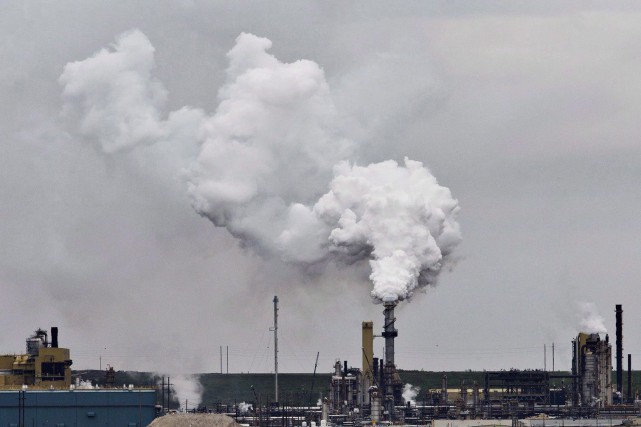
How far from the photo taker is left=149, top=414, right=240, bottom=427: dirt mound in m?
131

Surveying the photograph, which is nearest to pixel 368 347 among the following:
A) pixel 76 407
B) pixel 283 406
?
pixel 283 406

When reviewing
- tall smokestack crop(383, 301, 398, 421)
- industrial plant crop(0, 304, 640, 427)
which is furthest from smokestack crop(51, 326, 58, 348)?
tall smokestack crop(383, 301, 398, 421)

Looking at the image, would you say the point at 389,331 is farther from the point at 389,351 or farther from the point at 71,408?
the point at 71,408

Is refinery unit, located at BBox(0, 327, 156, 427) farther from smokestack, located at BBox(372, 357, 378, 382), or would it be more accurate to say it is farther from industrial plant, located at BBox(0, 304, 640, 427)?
smokestack, located at BBox(372, 357, 378, 382)

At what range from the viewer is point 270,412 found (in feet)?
651

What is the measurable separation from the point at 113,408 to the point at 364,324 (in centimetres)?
5763

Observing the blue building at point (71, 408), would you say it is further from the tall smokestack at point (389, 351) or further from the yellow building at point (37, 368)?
the tall smokestack at point (389, 351)

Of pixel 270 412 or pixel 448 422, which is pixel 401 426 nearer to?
pixel 448 422

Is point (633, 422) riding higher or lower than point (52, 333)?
lower

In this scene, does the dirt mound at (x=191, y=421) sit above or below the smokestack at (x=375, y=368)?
below

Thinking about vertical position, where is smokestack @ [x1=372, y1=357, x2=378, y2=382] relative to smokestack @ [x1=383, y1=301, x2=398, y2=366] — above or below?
below

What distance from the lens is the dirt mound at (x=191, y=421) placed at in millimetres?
131375

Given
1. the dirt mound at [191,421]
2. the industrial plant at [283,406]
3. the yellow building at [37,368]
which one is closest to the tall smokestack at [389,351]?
the industrial plant at [283,406]

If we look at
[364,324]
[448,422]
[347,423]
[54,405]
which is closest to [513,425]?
[448,422]
